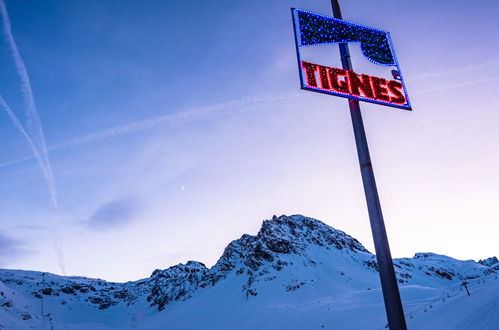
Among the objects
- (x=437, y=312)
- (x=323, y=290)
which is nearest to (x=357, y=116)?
(x=437, y=312)

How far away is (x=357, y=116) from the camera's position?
6.49 meters

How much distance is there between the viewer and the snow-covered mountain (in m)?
27.0

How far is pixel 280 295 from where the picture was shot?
59.7 meters

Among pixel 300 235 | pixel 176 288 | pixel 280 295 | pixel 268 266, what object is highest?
pixel 300 235

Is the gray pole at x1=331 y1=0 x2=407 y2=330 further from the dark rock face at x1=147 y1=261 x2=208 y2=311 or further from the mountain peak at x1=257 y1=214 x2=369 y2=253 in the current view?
the dark rock face at x1=147 y1=261 x2=208 y2=311

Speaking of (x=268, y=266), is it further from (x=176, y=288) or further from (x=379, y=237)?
(x=379, y=237)

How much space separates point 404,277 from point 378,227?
3494 inches

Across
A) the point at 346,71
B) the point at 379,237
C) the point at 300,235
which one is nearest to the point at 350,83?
the point at 346,71

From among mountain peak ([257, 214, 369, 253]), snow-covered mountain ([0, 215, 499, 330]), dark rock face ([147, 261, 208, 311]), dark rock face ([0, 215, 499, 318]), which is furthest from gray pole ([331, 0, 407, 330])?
dark rock face ([147, 261, 208, 311])

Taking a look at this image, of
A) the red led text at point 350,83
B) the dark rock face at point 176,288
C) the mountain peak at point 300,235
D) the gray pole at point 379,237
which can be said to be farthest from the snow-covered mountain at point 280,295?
the red led text at point 350,83

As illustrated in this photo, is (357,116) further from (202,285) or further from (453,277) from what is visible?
(453,277)

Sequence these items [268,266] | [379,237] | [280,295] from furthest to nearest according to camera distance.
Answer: [268,266]
[280,295]
[379,237]

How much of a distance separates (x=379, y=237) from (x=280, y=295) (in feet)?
195

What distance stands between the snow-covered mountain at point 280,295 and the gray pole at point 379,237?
1142 centimetres
